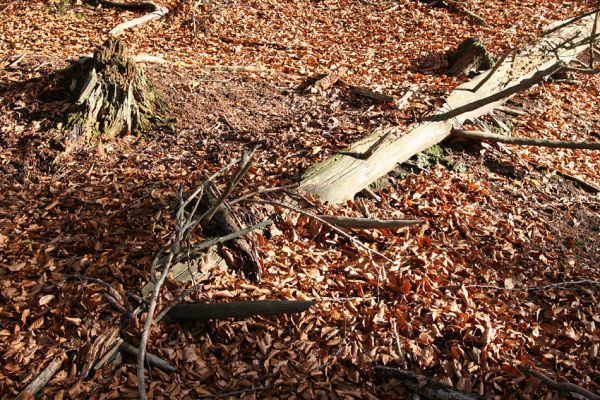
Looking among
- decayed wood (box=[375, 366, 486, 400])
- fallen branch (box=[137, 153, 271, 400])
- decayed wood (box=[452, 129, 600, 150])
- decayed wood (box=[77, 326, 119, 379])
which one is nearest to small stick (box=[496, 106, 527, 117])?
decayed wood (box=[452, 129, 600, 150])

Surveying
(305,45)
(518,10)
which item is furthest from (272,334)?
(518,10)

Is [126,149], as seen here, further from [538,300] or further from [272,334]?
[538,300]

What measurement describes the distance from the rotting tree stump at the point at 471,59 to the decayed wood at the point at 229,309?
5641 millimetres

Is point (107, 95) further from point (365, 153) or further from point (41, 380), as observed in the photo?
point (41, 380)

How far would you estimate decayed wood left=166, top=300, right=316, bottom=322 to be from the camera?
12.1 feet

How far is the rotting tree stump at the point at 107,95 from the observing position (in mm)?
5484

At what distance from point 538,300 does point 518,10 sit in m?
8.50

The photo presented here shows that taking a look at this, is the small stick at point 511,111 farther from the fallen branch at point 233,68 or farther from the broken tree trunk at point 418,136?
the fallen branch at point 233,68

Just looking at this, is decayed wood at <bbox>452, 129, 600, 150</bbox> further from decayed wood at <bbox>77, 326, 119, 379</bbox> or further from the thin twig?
decayed wood at <bbox>77, 326, 119, 379</bbox>

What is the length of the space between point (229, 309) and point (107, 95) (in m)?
3.42

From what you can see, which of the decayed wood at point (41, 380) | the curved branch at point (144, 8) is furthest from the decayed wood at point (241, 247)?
the curved branch at point (144, 8)

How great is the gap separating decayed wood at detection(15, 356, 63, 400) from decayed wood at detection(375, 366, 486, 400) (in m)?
2.43

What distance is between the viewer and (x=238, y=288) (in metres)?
4.04

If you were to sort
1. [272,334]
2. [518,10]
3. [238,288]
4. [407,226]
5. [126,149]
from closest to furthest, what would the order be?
[272,334], [238,288], [407,226], [126,149], [518,10]
